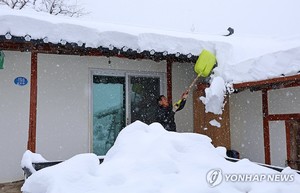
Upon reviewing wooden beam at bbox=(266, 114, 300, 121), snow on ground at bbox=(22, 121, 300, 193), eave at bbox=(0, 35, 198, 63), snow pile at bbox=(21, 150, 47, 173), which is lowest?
snow pile at bbox=(21, 150, 47, 173)

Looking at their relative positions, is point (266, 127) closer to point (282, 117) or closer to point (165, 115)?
point (282, 117)

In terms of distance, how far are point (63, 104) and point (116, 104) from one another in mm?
1092

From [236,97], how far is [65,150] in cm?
375

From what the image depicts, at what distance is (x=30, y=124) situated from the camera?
18.7ft

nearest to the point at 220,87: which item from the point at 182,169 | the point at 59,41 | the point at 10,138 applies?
the point at 59,41

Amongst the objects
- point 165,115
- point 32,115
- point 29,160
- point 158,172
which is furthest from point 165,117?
point 158,172

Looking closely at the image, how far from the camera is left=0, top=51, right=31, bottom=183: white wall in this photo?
5.94 m

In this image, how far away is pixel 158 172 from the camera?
2896mm

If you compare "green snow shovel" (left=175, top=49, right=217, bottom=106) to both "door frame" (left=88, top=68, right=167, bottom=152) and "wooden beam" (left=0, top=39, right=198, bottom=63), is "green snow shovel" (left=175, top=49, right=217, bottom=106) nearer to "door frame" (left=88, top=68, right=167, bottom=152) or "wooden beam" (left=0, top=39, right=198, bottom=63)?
"wooden beam" (left=0, top=39, right=198, bottom=63)

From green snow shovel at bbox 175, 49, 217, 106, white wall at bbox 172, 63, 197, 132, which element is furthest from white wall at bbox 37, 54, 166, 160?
green snow shovel at bbox 175, 49, 217, 106

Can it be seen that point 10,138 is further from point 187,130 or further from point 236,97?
point 236,97

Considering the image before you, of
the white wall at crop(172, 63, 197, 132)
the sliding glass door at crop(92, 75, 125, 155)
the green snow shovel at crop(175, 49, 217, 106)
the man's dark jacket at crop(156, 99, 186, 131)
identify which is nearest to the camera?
the man's dark jacket at crop(156, 99, 186, 131)

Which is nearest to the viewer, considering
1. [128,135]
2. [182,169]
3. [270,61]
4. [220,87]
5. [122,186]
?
[122,186]

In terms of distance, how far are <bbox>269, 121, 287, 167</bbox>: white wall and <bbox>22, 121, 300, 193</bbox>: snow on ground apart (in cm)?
273
